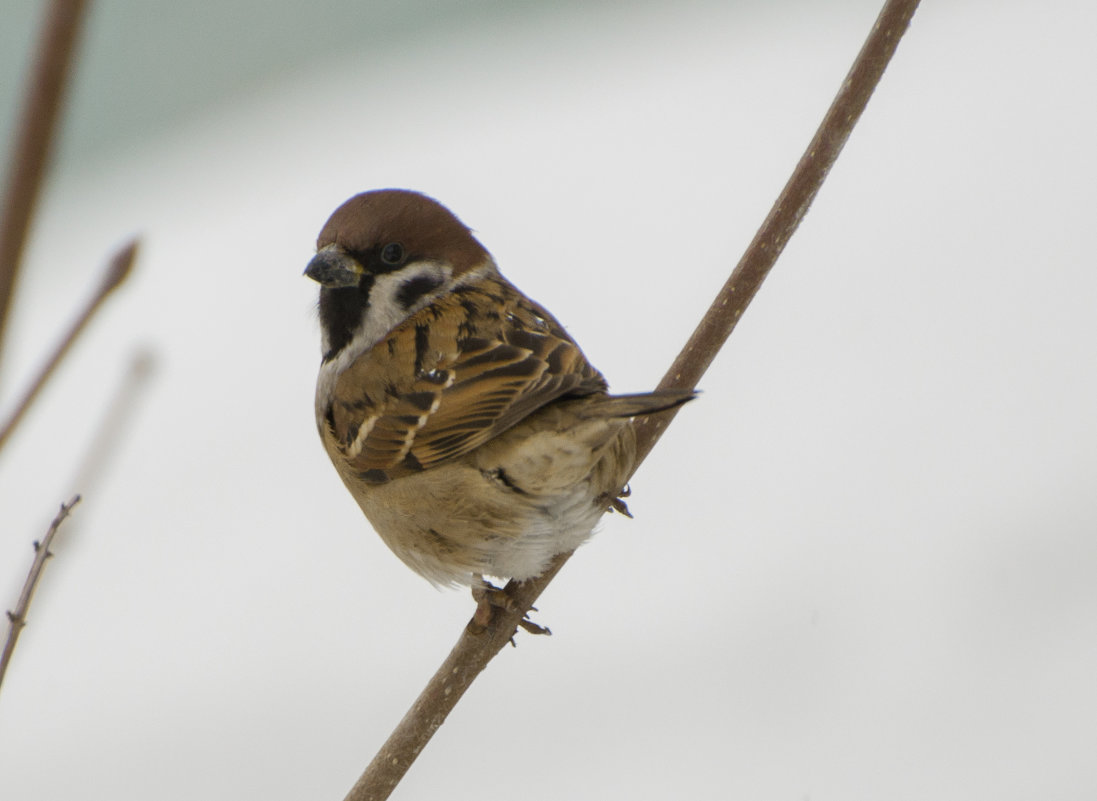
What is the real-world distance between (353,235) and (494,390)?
0.57m

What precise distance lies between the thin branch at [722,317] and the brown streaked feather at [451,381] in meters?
0.25

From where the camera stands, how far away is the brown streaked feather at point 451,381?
91.0 inches

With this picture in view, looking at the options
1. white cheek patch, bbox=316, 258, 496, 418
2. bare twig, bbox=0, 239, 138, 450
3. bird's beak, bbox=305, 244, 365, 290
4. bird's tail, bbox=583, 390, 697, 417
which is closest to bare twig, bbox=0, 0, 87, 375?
bare twig, bbox=0, 239, 138, 450

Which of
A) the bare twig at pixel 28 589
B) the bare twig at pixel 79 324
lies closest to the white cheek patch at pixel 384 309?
the bare twig at pixel 28 589

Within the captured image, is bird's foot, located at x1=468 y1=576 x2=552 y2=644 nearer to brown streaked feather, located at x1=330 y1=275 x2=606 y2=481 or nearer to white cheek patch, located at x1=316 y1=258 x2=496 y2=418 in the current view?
brown streaked feather, located at x1=330 y1=275 x2=606 y2=481

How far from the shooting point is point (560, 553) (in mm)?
2377

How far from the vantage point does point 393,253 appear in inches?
110

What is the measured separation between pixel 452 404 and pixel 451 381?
9cm

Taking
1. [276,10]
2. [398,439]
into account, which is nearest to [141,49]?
[276,10]

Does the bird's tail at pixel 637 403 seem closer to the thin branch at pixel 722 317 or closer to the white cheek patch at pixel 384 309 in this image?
the thin branch at pixel 722 317

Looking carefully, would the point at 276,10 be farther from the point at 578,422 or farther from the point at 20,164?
the point at 20,164

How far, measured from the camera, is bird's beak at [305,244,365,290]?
2627 mm

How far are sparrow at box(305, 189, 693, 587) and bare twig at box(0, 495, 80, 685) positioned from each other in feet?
3.39

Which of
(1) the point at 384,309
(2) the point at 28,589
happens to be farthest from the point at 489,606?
(2) the point at 28,589
